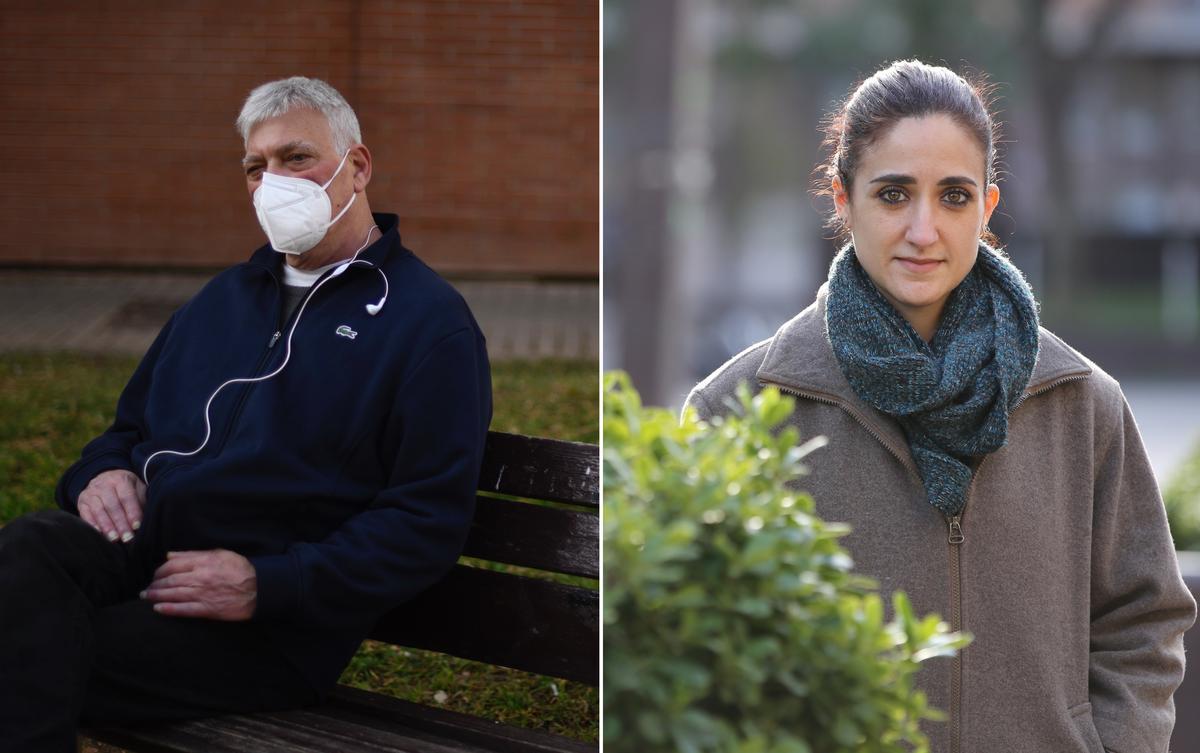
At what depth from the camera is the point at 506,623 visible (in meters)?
2.50

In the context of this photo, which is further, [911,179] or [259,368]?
[259,368]

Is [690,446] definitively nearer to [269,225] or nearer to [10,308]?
[269,225]

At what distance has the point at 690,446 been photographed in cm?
136

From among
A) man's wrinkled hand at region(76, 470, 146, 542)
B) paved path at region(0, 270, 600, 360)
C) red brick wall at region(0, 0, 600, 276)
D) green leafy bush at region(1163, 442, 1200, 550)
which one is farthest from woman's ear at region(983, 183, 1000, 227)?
red brick wall at region(0, 0, 600, 276)

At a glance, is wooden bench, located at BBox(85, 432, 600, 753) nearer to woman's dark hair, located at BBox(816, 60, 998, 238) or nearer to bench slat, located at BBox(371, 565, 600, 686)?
bench slat, located at BBox(371, 565, 600, 686)

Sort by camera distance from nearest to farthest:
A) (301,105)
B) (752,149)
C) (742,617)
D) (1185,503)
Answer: (742,617), (752,149), (301,105), (1185,503)

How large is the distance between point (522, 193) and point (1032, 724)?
21.3 ft

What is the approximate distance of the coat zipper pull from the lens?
4.51ft

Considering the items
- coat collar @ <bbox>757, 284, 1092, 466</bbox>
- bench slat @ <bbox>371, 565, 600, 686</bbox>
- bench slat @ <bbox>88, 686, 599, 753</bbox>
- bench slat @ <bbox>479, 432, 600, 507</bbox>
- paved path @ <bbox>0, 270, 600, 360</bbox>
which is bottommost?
paved path @ <bbox>0, 270, 600, 360</bbox>

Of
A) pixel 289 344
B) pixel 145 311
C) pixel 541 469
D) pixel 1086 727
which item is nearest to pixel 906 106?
pixel 1086 727

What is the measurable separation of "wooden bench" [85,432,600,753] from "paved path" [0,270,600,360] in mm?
3349

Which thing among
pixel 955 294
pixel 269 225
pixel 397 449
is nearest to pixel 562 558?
pixel 397 449

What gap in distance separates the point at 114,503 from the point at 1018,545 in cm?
162

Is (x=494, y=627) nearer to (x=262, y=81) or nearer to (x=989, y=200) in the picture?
(x=989, y=200)
